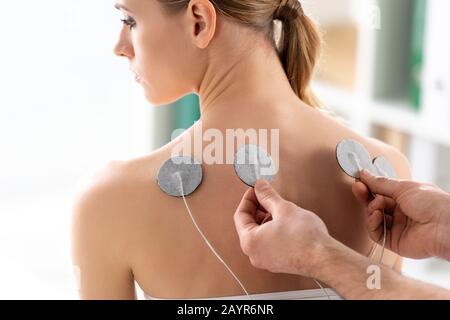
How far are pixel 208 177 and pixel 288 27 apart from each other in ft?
1.13

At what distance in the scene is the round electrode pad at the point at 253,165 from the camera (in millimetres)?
1124

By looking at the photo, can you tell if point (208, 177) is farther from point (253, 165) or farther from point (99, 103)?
point (99, 103)

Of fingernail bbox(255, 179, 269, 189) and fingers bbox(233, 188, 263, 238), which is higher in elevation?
fingernail bbox(255, 179, 269, 189)

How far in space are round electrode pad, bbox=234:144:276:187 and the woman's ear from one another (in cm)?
18

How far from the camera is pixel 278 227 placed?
106 centimetres

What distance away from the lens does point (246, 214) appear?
1.07 meters

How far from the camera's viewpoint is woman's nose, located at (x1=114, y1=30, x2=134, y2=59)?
1.28 metres

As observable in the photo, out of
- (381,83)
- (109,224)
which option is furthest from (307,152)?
(381,83)

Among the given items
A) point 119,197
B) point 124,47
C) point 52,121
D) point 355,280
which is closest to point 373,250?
point 355,280

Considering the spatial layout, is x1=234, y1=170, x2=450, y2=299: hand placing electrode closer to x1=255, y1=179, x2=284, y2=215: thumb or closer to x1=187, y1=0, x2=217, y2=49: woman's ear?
x1=255, y1=179, x2=284, y2=215: thumb

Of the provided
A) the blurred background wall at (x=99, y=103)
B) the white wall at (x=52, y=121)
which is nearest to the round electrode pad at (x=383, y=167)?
the blurred background wall at (x=99, y=103)

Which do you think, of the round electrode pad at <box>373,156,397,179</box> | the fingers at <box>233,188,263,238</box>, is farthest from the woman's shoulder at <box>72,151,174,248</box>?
the round electrode pad at <box>373,156,397,179</box>
